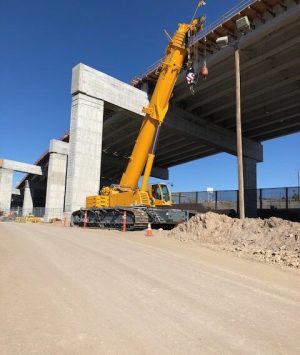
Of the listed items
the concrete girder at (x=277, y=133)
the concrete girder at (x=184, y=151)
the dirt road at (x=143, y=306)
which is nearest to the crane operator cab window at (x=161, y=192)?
the dirt road at (x=143, y=306)

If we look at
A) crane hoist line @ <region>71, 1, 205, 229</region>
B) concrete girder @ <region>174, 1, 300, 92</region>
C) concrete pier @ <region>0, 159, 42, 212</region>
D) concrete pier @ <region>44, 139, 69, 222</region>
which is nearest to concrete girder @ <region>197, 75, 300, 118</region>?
concrete girder @ <region>174, 1, 300, 92</region>

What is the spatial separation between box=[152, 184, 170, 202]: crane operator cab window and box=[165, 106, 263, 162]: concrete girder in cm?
1232

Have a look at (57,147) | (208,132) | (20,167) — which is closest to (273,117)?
(208,132)

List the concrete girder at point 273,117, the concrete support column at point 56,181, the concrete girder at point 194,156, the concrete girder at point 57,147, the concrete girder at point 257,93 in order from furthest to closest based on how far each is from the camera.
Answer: the concrete girder at point 194,156 → the concrete girder at point 57,147 → the concrete support column at point 56,181 → the concrete girder at point 273,117 → the concrete girder at point 257,93

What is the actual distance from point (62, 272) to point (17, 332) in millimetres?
3528

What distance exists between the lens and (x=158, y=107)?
23.2 m

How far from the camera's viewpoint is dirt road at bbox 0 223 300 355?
464 cm

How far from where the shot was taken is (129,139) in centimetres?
4744

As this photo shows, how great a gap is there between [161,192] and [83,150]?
8.51 metres

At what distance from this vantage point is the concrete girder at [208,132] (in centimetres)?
3562

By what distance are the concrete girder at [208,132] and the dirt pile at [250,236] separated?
61.9ft

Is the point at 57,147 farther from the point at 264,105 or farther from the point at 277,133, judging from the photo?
the point at 277,133

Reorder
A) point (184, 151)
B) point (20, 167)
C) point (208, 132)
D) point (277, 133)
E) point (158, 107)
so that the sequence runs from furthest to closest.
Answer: point (20, 167) → point (184, 151) → point (277, 133) → point (208, 132) → point (158, 107)

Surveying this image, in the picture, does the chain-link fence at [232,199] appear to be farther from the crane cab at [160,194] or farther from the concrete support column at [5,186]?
the concrete support column at [5,186]
